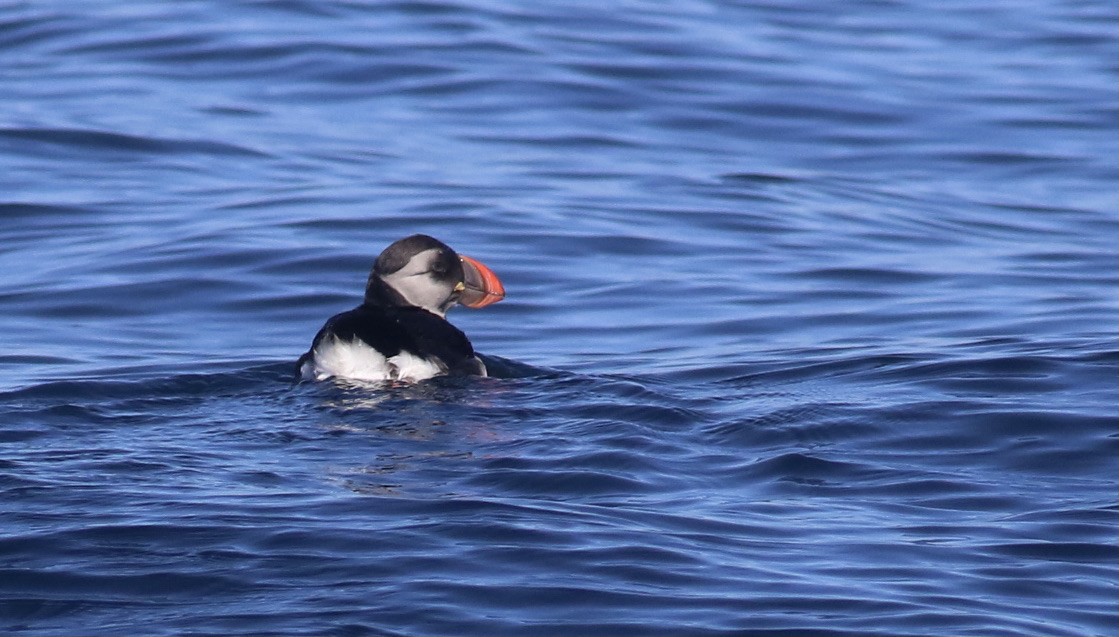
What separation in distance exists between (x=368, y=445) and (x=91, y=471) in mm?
978

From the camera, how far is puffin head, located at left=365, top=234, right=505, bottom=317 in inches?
310

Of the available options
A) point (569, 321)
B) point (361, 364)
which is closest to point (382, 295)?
point (361, 364)

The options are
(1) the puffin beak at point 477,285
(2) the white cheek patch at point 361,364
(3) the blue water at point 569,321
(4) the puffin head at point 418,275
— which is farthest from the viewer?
(1) the puffin beak at point 477,285

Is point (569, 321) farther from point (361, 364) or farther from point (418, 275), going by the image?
point (361, 364)

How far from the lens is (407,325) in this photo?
7387mm

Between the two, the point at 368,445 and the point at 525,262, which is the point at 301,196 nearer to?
the point at 525,262

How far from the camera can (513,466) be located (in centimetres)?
599

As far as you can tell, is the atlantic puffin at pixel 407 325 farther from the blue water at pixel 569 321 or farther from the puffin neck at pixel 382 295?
the blue water at pixel 569 321

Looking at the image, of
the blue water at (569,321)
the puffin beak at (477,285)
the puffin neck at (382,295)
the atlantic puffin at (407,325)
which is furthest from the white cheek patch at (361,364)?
the puffin beak at (477,285)

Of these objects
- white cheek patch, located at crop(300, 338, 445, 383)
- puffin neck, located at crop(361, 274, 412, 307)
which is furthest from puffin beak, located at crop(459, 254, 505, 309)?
white cheek patch, located at crop(300, 338, 445, 383)

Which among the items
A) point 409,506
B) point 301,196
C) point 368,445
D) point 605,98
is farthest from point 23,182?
point 409,506

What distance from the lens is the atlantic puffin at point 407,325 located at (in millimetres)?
7102

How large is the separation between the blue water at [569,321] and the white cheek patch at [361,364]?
0.11 meters

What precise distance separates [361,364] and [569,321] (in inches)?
104
